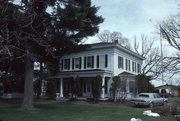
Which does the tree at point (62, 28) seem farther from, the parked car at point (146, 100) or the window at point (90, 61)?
the window at point (90, 61)

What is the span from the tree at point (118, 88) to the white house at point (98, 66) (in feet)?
3.65

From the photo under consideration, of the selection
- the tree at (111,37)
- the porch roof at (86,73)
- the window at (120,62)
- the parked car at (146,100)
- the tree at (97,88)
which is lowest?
the parked car at (146,100)

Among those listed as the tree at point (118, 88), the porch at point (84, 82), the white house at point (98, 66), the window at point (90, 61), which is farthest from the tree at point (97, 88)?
the window at point (90, 61)

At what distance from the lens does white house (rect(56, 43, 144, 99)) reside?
3012 cm

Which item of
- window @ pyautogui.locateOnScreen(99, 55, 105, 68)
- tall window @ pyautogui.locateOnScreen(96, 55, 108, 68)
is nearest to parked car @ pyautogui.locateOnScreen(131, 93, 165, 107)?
tall window @ pyautogui.locateOnScreen(96, 55, 108, 68)

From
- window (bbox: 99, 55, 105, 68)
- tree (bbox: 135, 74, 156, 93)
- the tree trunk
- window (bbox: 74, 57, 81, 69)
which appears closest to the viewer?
the tree trunk

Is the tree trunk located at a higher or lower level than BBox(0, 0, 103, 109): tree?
lower

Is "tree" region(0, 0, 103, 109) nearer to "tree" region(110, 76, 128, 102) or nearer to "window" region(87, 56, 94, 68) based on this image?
"tree" region(110, 76, 128, 102)

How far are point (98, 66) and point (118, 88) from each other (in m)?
4.21

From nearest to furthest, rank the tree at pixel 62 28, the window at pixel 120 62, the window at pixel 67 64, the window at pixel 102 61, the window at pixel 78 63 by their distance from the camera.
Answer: the tree at pixel 62 28 → the window at pixel 102 61 → the window at pixel 120 62 → the window at pixel 78 63 → the window at pixel 67 64

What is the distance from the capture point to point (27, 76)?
20688 mm

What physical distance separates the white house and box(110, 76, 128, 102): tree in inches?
43.8

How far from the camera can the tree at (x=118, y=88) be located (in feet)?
93.5

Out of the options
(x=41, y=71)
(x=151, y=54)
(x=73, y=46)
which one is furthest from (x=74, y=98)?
(x=151, y=54)
